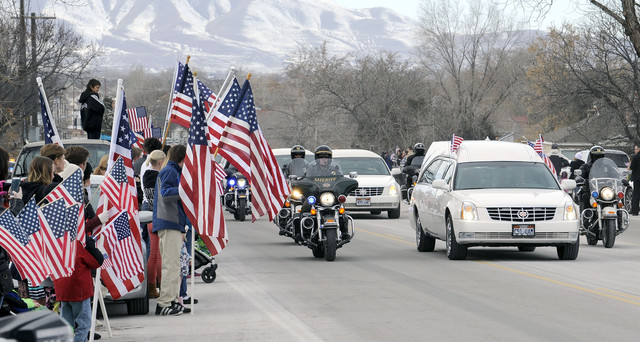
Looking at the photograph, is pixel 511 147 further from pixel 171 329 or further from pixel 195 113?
pixel 171 329

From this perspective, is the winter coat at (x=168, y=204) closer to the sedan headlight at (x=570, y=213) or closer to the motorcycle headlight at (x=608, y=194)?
the sedan headlight at (x=570, y=213)

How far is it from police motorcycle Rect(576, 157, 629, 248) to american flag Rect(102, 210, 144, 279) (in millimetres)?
11492

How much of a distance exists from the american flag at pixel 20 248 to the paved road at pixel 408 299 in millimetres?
1831

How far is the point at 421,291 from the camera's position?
1373 cm

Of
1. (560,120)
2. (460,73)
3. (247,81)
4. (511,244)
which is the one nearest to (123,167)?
(247,81)

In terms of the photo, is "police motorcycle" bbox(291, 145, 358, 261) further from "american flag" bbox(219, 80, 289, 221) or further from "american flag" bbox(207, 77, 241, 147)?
"american flag" bbox(207, 77, 241, 147)

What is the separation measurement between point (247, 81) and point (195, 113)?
2.45 metres

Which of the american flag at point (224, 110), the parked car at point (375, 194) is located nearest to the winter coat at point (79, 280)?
the american flag at point (224, 110)

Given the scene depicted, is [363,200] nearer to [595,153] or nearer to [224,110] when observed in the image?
[595,153]

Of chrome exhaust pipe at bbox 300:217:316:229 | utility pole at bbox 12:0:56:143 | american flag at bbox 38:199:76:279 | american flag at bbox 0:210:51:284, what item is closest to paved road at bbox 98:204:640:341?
chrome exhaust pipe at bbox 300:217:316:229

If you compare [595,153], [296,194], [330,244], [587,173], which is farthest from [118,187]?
[587,173]

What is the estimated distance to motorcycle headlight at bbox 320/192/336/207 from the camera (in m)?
18.1

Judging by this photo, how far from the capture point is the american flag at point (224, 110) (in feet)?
51.5

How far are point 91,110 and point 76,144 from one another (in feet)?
3.53
